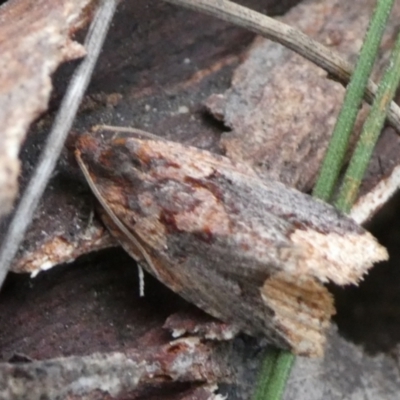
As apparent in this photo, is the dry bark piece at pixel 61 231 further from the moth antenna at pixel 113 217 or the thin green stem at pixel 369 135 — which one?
the thin green stem at pixel 369 135

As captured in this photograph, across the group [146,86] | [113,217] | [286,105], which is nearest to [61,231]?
[113,217]

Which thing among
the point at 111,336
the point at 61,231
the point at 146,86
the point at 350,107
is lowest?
the point at 111,336

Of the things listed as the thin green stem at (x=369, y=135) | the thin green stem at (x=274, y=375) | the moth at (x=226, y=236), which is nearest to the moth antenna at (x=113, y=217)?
the moth at (x=226, y=236)

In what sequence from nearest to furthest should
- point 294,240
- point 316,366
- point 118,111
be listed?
point 294,240, point 118,111, point 316,366

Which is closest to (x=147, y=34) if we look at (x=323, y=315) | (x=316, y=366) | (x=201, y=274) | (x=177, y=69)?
(x=177, y=69)

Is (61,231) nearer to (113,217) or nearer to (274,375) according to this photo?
(113,217)

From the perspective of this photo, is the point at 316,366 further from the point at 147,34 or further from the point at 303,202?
the point at 147,34

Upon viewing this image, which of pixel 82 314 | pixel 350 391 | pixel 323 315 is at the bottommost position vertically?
pixel 350 391
